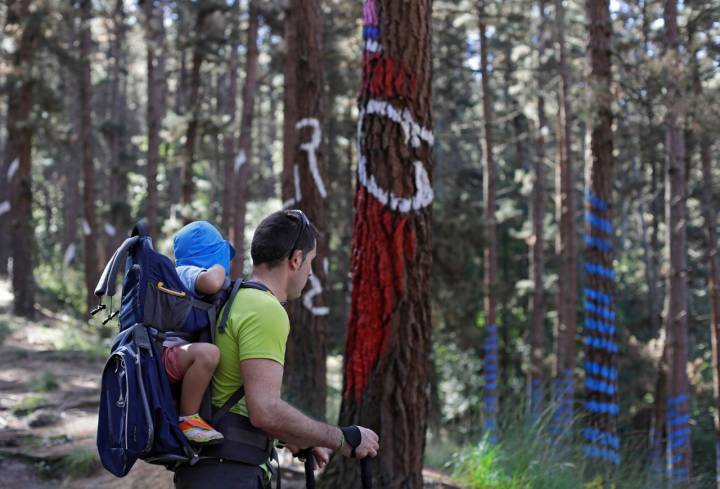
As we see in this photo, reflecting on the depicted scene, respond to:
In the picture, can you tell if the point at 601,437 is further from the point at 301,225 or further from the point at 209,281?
the point at 209,281

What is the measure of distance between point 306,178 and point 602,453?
4747 mm

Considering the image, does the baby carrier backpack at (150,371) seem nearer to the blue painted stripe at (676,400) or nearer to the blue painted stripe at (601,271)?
the blue painted stripe at (601,271)

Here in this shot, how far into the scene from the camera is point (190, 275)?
327cm

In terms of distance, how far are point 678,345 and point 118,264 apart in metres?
13.2

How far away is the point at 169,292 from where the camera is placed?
3039 mm

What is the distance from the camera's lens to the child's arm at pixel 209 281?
124 inches

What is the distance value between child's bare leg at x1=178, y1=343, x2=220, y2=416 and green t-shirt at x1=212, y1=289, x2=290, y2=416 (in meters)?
0.06

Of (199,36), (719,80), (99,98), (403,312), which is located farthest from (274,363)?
(99,98)

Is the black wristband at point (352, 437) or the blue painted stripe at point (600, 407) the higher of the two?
the black wristband at point (352, 437)

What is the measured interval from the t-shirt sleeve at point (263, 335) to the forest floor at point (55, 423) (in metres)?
3.48

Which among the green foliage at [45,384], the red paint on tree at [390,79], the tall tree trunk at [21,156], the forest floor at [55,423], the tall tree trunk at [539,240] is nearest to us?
the red paint on tree at [390,79]

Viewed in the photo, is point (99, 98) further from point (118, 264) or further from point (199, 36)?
point (118, 264)

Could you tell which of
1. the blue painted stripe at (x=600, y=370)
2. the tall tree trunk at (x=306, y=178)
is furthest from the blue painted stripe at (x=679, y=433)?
the tall tree trunk at (x=306, y=178)

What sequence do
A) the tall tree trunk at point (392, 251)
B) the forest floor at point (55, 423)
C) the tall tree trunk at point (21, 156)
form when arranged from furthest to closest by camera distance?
the tall tree trunk at point (21, 156) → the forest floor at point (55, 423) → the tall tree trunk at point (392, 251)
